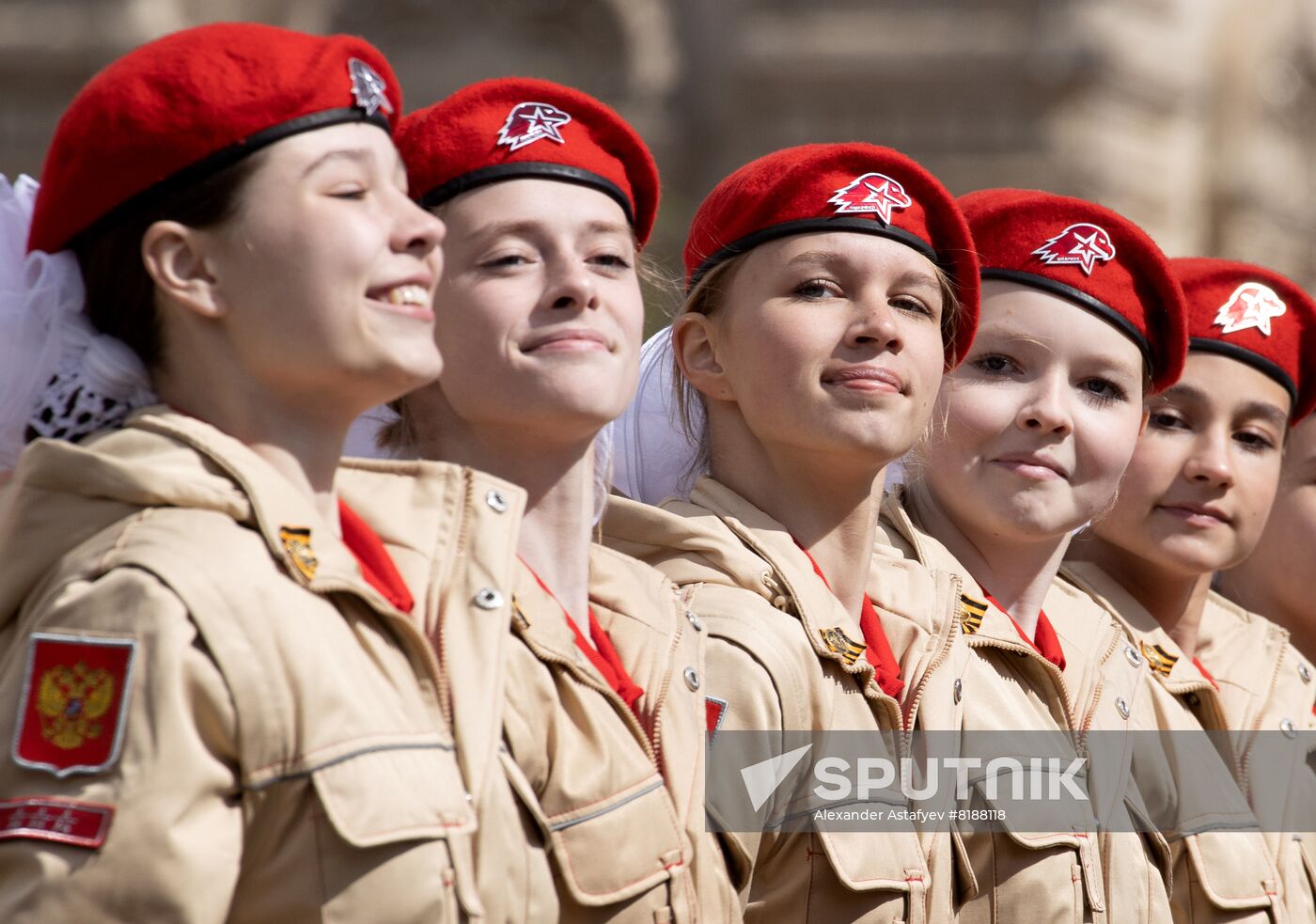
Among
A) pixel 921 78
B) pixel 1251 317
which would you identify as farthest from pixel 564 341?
pixel 921 78

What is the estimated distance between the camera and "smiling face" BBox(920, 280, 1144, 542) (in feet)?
13.3

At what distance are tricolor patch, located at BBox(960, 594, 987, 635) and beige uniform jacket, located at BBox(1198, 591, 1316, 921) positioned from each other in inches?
37.1

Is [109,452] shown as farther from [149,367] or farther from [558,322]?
[558,322]

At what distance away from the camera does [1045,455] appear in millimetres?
4031

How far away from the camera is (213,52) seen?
2.76 meters

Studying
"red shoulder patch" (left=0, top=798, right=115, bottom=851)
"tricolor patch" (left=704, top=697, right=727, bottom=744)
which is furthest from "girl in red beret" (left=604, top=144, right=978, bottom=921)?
"red shoulder patch" (left=0, top=798, right=115, bottom=851)

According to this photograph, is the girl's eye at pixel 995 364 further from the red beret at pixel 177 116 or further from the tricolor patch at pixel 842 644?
the red beret at pixel 177 116

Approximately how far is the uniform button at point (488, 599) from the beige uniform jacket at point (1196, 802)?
6.02ft

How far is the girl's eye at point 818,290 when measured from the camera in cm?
369

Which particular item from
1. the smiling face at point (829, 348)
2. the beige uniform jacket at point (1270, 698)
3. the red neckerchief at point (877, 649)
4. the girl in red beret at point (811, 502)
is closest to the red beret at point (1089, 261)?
the girl in red beret at point (811, 502)

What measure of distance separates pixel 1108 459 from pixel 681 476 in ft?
2.65

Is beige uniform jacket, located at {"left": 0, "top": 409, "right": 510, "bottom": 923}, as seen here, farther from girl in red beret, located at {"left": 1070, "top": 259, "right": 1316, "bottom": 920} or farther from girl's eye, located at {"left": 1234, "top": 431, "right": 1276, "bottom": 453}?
girl's eye, located at {"left": 1234, "top": 431, "right": 1276, "bottom": 453}

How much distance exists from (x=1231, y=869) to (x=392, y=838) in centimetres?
230

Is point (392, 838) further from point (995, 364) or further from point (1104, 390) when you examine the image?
point (1104, 390)
